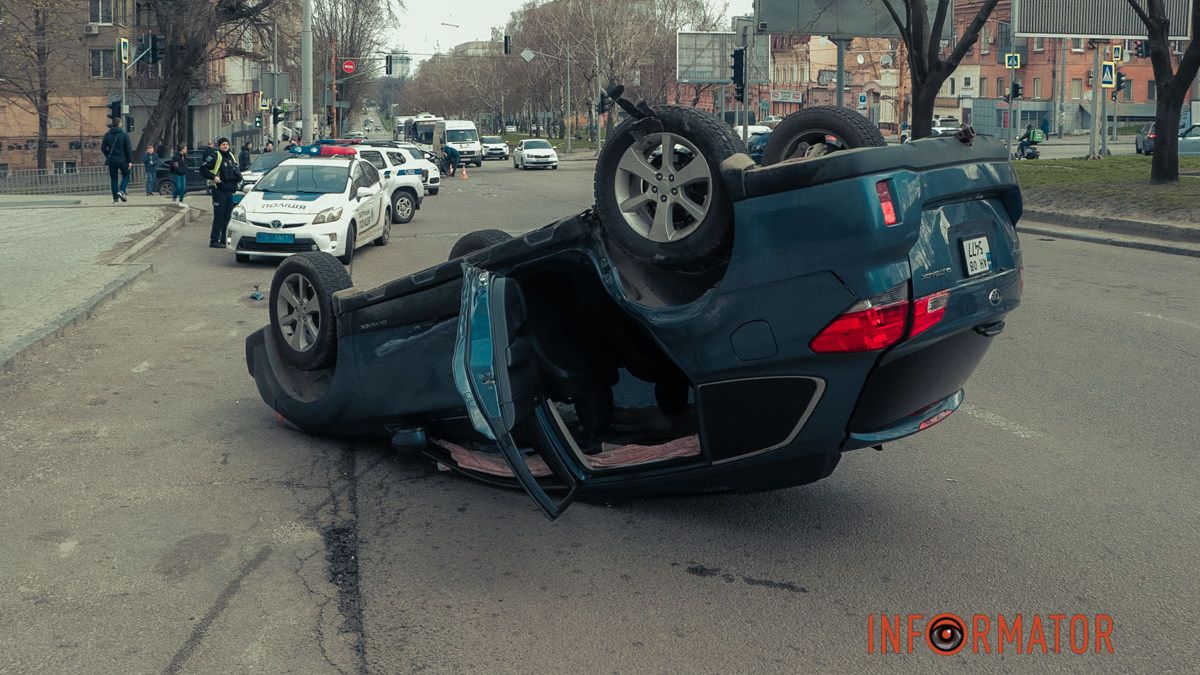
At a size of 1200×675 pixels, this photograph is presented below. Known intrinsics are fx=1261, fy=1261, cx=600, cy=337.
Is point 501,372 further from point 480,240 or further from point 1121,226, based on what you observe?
point 1121,226

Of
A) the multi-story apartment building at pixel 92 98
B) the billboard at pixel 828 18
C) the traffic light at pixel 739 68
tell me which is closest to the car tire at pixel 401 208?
the traffic light at pixel 739 68

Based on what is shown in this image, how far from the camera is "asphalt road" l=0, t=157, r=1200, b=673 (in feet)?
13.8

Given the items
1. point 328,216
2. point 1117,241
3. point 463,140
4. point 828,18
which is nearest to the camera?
point 328,216

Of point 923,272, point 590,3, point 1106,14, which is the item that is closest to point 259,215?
point 923,272

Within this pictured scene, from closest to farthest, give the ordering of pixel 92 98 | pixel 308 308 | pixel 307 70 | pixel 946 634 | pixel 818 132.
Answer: pixel 946 634
pixel 818 132
pixel 308 308
pixel 307 70
pixel 92 98

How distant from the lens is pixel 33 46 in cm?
4134

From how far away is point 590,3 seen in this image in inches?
3118

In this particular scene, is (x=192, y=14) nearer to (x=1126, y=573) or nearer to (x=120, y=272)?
(x=120, y=272)

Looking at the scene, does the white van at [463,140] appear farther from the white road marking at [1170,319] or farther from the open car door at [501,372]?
the open car door at [501,372]

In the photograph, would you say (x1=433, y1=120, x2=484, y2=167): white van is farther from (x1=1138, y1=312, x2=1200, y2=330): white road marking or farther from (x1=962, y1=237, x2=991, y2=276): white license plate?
(x1=962, y1=237, x2=991, y2=276): white license plate

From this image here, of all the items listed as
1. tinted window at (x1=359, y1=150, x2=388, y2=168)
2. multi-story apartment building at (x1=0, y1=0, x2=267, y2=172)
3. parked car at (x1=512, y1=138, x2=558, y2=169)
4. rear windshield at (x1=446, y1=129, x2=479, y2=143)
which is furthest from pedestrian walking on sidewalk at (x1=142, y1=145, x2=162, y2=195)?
rear windshield at (x1=446, y1=129, x2=479, y2=143)

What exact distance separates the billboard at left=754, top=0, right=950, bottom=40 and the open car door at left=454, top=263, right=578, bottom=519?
102 feet

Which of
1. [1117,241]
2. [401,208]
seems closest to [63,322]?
[1117,241]

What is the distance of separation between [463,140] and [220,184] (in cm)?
4486
